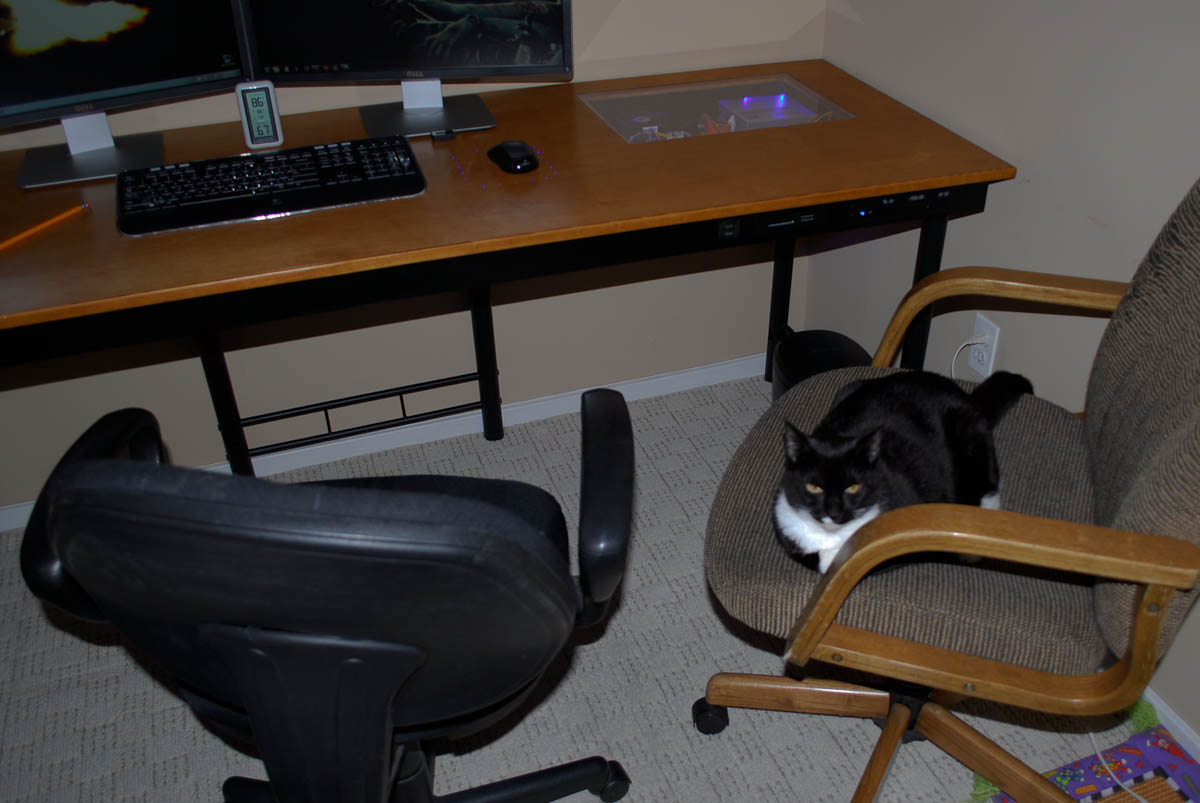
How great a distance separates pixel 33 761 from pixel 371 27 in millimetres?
1404

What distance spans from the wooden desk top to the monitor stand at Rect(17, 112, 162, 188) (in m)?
0.02

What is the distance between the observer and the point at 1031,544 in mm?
988

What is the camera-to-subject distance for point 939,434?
136cm

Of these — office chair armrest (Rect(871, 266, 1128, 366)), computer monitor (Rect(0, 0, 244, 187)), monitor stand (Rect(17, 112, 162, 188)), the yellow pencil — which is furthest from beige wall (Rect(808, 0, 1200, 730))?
the yellow pencil

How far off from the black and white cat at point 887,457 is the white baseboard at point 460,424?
104 cm

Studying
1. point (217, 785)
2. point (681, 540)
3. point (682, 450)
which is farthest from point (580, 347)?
point (217, 785)

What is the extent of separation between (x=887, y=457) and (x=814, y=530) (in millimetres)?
152

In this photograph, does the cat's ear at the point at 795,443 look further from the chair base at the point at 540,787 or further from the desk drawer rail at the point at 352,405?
the desk drawer rail at the point at 352,405

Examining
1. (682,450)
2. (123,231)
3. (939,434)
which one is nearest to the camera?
(939,434)

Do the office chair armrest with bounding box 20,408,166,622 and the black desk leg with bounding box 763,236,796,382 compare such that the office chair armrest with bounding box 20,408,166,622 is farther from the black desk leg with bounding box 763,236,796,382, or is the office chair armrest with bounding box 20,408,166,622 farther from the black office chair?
the black desk leg with bounding box 763,236,796,382

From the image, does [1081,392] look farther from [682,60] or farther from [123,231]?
[123,231]

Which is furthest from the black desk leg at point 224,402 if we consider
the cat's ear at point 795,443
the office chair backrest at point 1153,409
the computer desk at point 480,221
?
the office chair backrest at point 1153,409

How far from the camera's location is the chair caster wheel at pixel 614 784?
4.95 feet

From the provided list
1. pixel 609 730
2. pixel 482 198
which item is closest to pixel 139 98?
pixel 482 198
